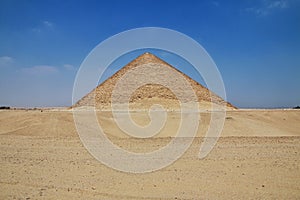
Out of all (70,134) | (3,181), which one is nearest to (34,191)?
(3,181)

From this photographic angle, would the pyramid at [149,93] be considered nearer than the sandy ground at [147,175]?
No

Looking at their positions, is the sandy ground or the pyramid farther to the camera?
the pyramid

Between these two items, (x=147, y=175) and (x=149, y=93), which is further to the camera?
(x=149, y=93)

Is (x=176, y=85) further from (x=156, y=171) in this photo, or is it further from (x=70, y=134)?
(x=156, y=171)

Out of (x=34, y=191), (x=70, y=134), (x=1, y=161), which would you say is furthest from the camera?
(x=70, y=134)

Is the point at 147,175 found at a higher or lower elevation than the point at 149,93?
lower

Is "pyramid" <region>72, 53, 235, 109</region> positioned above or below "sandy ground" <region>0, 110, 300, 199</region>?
above

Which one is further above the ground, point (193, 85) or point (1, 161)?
point (193, 85)

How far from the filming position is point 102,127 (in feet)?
53.1

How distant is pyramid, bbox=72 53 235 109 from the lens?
44662 millimetres

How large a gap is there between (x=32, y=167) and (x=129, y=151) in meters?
3.50

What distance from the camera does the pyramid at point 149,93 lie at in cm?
4466

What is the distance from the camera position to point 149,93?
162 ft

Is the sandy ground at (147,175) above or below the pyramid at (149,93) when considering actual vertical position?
below
